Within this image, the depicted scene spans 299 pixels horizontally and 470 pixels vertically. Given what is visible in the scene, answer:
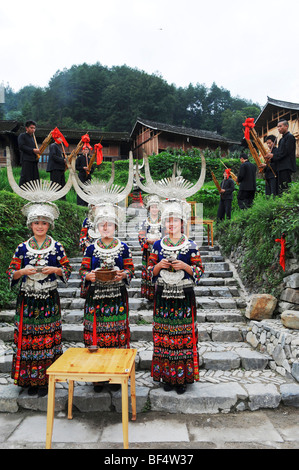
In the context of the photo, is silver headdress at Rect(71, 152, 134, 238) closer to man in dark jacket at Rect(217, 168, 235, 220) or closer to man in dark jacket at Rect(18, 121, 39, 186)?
man in dark jacket at Rect(18, 121, 39, 186)

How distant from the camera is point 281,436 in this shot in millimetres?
2838

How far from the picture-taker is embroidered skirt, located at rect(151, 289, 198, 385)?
336 centimetres

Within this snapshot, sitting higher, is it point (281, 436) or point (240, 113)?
point (240, 113)

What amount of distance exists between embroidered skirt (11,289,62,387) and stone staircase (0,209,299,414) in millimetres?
240

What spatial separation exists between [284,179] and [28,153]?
18.0 ft

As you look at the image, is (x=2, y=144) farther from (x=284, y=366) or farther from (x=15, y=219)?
(x=284, y=366)

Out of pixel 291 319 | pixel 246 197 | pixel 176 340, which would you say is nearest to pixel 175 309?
pixel 176 340

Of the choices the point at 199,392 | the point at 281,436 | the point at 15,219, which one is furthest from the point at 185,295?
→ the point at 15,219

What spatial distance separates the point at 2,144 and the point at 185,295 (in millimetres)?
22759

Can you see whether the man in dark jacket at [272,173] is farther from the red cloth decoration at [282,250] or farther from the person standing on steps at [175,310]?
the person standing on steps at [175,310]

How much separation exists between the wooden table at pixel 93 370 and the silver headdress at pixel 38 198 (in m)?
1.44

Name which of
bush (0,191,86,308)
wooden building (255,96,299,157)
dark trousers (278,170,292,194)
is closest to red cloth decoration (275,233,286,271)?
dark trousers (278,170,292,194)

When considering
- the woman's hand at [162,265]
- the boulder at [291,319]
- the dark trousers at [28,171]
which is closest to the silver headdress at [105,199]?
the woman's hand at [162,265]
